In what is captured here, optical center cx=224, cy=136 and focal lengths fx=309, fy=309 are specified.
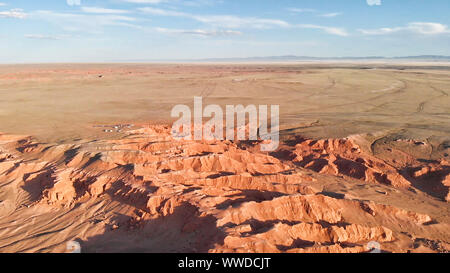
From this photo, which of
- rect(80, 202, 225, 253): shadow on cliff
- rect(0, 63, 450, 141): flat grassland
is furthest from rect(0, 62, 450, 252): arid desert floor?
rect(0, 63, 450, 141): flat grassland

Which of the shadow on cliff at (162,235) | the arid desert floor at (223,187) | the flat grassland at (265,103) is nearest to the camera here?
the shadow on cliff at (162,235)

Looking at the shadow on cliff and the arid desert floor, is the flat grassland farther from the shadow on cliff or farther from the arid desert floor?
the shadow on cliff

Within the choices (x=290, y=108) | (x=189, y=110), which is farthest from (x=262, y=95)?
(x=189, y=110)

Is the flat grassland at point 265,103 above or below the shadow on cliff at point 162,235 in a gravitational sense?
above

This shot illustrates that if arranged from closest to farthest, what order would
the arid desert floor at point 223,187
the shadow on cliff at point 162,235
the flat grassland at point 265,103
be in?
→ the shadow on cliff at point 162,235, the arid desert floor at point 223,187, the flat grassland at point 265,103

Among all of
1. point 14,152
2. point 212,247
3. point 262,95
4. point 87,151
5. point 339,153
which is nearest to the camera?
point 212,247

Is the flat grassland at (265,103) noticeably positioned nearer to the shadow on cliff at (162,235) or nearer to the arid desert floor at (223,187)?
the arid desert floor at (223,187)

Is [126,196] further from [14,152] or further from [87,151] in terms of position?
[14,152]

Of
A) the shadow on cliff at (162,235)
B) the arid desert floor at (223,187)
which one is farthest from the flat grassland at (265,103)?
the shadow on cliff at (162,235)
